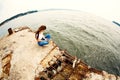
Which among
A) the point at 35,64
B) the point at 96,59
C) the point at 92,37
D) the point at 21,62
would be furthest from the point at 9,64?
the point at 92,37

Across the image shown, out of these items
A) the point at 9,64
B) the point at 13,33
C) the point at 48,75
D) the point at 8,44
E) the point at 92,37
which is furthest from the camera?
the point at 92,37

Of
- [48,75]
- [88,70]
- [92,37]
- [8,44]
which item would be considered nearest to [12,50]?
[8,44]

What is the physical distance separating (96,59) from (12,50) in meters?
3.02

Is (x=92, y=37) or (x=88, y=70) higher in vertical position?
(x=88, y=70)

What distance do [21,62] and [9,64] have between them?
457 millimetres

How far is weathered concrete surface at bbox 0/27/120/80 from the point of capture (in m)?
7.58

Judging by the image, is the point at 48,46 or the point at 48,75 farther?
the point at 48,46

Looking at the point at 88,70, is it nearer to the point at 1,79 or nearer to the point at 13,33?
the point at 1,79

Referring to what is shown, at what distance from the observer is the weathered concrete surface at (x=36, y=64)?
299 inches

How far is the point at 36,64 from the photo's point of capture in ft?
25.7

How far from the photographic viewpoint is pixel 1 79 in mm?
7926

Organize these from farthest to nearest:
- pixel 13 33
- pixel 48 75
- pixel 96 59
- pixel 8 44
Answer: pixel 13 33, pixel 8 44, pixel 96 59, pixel 48 75

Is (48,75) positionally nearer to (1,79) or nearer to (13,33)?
(1,79)

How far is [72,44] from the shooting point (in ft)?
32.2
